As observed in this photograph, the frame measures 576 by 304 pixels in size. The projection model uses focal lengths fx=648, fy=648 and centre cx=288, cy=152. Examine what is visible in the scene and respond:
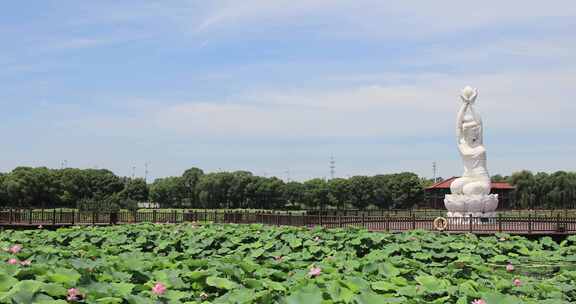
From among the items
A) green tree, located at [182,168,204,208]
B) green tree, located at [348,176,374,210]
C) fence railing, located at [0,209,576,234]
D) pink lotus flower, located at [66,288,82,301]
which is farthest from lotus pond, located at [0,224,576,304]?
green tree, located at [182,168,204,208]

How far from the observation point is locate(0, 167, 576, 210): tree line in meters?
72.6

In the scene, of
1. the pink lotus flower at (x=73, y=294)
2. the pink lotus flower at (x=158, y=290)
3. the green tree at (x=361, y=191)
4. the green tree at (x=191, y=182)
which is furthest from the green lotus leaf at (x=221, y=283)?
the green tree at (x=191, y=182)

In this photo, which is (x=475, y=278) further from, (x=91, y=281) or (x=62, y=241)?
(x=62, y=241)

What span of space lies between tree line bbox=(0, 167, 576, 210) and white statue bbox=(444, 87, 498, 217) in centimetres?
3941

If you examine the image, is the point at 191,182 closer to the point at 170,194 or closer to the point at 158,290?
the point at 170,194

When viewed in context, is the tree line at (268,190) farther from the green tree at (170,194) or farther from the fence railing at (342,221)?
the fence railing at (342,221)

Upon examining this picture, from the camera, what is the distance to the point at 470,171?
30750 millimetres

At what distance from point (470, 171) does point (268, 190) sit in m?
48.8

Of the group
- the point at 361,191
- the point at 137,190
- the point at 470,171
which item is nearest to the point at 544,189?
the point at 361,191

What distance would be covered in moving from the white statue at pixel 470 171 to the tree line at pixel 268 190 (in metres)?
39.4

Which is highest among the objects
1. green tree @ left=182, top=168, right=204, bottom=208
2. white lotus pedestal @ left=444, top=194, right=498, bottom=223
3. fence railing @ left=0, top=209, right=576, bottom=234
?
green tree @ left=182, top=168, right=204, bottom=208

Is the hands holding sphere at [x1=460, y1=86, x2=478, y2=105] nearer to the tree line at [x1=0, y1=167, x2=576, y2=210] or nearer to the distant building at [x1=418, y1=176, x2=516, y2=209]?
the distant building at [x1=418, y1=176, x2=516, y2=209]

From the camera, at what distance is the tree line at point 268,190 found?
72625mm

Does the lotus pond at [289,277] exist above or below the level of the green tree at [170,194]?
below
